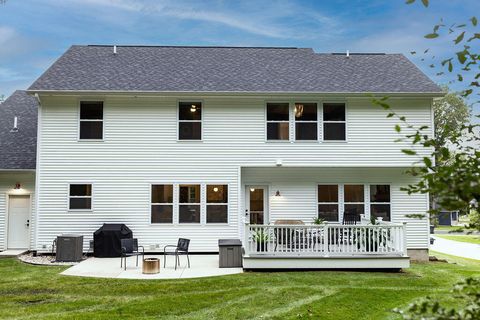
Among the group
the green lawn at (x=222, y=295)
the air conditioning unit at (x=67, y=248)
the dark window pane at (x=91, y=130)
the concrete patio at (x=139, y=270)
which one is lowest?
the green lawn at (x=222, y=295)

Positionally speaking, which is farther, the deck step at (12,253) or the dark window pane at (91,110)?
the dark window pane at (91,110)

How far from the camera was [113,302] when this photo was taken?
867 cm

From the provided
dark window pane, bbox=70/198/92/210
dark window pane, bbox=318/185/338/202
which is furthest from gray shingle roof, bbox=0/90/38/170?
dark window pane, bbox=318/185/338/202

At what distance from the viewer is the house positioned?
14812 mm

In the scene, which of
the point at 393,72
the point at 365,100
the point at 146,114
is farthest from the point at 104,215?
the point at 393,72

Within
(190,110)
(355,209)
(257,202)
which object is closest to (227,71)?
(190,110)

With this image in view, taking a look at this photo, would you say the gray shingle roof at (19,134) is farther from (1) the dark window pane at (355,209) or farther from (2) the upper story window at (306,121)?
(1) the dark window pane at (355,209)

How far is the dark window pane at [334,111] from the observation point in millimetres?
15352

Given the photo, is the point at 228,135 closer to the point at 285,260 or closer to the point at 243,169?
the point at 243,169

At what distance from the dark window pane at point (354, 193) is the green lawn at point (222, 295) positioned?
3992mm

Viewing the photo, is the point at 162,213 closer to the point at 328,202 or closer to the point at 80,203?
the point at 80,203

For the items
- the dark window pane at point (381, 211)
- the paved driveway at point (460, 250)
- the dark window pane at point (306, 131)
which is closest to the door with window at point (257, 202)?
the dark window pane at point (306, 131)

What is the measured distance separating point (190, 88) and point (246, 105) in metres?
2.06

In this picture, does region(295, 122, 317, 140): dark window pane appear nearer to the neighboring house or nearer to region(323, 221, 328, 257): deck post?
region(323, 221, 328, 257): deck post
